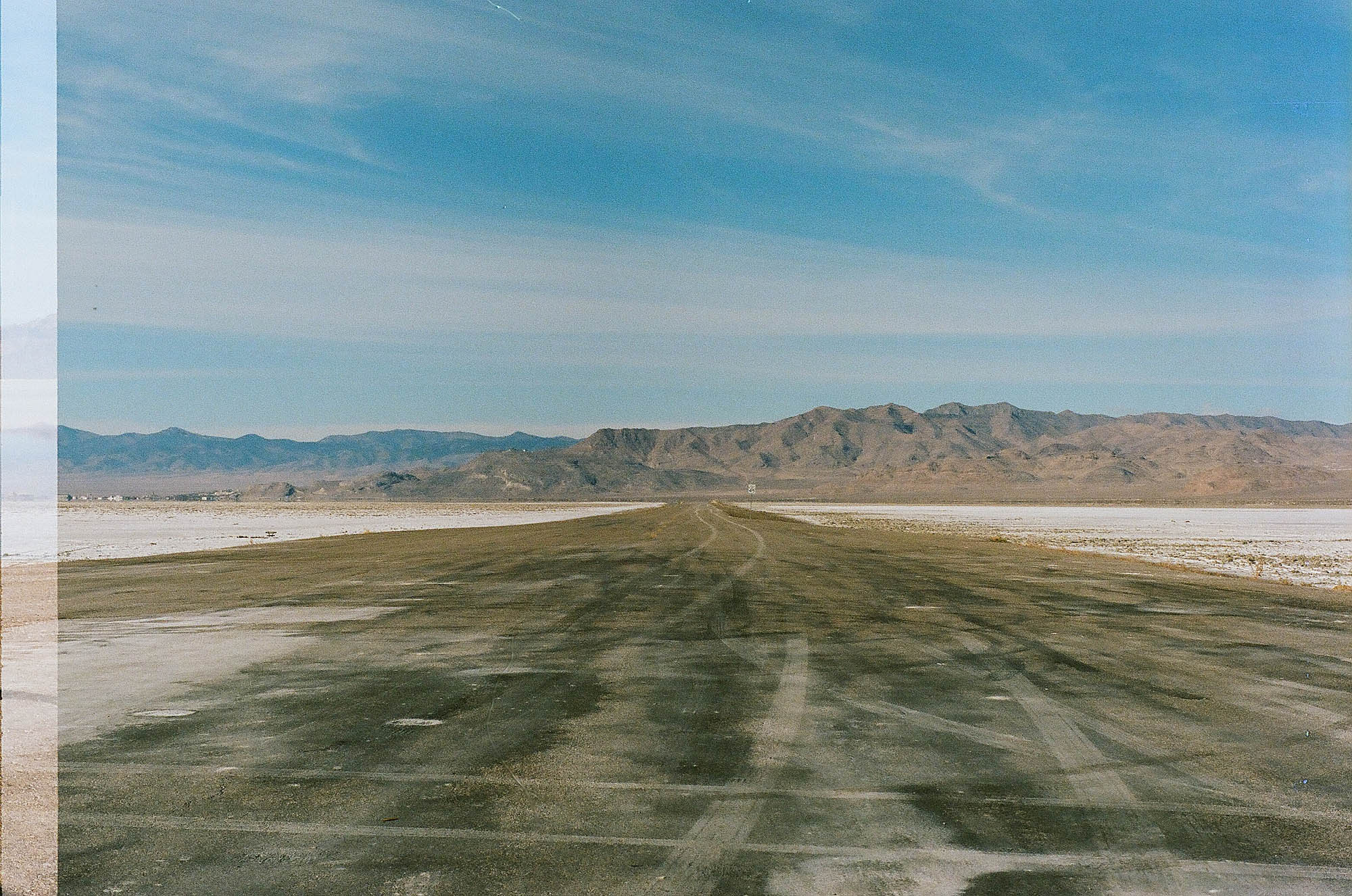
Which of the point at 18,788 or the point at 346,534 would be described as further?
the point at 346,534

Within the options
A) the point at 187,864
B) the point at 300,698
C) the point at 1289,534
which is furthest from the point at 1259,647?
the point at 1289,534

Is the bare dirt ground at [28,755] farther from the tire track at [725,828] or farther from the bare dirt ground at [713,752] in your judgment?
the tire track at [725,828]

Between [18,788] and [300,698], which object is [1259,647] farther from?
[18,788]

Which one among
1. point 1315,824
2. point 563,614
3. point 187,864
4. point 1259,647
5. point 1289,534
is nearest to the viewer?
point 187,864

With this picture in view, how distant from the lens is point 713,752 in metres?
7.70

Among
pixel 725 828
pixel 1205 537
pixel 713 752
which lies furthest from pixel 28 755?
pixel 1205 537

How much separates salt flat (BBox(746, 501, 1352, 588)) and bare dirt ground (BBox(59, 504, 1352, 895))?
15392mm

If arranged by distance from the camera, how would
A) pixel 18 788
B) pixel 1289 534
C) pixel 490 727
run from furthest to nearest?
pixel 1289 534
pixel 490 727
pixel 18 788

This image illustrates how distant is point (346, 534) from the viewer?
52.5 metres

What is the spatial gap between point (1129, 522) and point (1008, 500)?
116 m

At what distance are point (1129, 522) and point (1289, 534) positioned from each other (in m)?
20.9

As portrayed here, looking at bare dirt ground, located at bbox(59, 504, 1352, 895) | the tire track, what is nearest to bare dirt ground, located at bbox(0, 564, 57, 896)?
bare dirt ground, located at bbox(59, 504, 1352, 895)

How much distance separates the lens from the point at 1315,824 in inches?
243

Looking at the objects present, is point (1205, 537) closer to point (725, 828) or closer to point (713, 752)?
point (713, 752)
